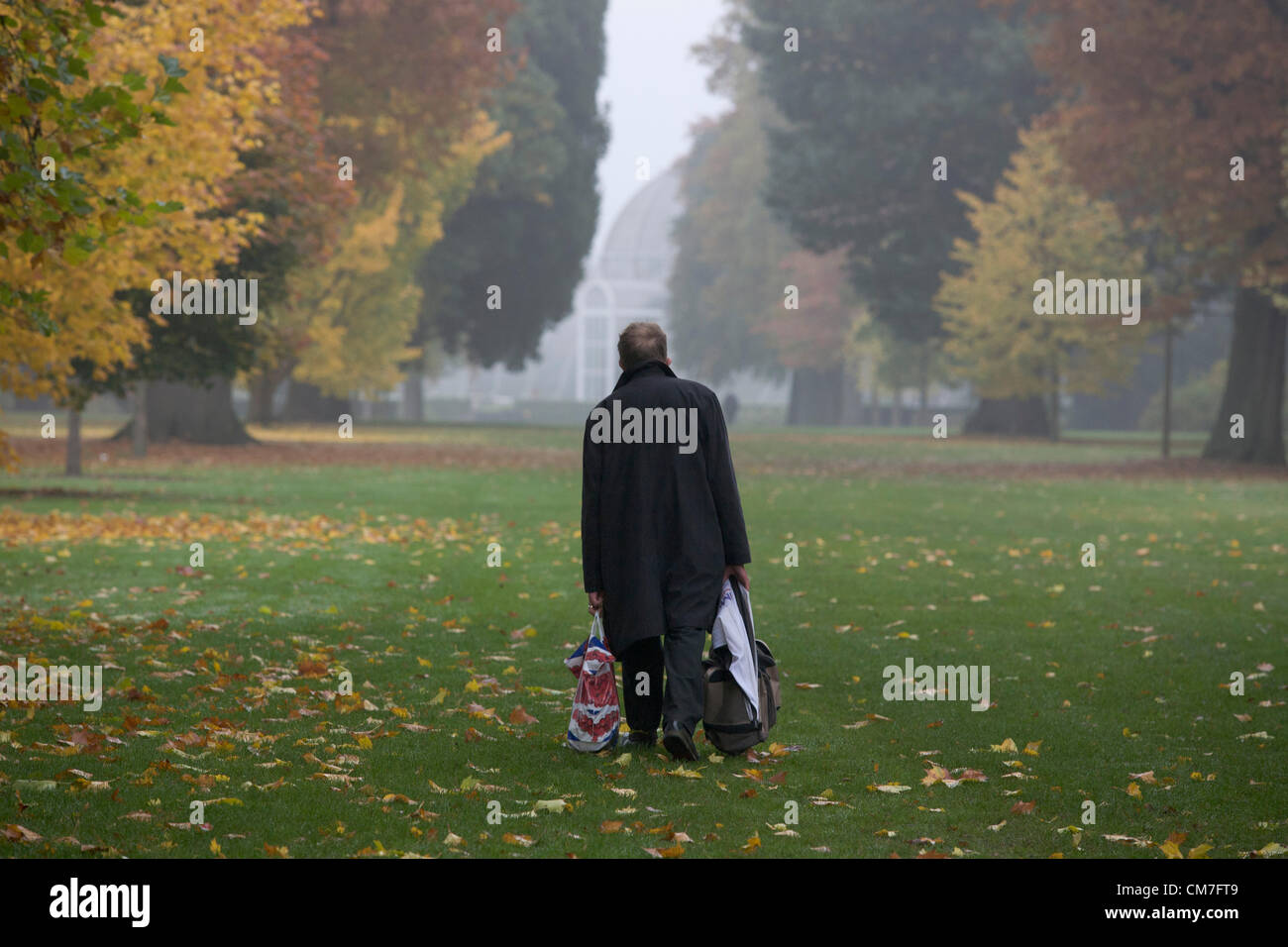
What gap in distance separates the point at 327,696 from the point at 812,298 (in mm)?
61749

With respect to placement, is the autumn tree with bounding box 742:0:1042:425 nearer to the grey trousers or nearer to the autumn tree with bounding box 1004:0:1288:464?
the autumn tree with bounding box 1004:0:1288:464

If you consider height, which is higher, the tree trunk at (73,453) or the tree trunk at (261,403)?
the tree trunk at (261,403)

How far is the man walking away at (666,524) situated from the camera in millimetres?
6988

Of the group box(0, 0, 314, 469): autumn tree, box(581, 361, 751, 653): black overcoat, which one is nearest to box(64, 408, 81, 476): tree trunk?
box(0, 0, 314, 469): autumn tree

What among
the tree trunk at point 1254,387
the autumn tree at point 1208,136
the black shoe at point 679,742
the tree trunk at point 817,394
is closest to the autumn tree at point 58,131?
the black shoe at point 679,742

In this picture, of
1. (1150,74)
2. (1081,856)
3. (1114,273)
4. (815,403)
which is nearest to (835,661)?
(1081,856)

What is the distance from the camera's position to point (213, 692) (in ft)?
27.6

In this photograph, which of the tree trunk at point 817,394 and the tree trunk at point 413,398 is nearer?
the tree trunk at point 413,398

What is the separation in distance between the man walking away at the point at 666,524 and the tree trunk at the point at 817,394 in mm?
69198

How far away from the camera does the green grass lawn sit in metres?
5.95

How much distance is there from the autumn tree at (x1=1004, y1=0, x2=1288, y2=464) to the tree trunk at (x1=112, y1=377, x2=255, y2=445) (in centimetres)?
2017

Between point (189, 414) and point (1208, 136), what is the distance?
2279 cm

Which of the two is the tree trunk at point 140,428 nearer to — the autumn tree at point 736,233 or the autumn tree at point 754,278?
the autumn tree at point 754,278

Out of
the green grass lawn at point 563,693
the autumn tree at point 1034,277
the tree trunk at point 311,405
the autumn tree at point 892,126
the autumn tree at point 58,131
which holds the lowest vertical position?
the green grass lawn at point 563,693
